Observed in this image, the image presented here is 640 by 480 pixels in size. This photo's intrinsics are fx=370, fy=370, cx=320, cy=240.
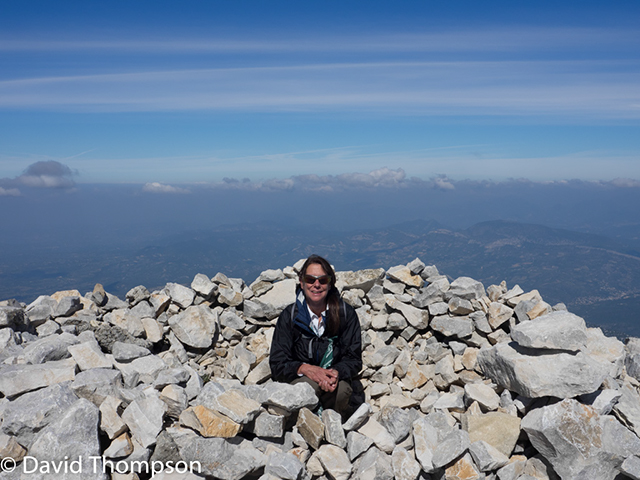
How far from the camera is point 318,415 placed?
6258 mm

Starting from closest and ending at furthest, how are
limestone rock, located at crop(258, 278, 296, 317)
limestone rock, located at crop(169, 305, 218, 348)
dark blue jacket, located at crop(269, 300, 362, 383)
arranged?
1. dark blue jacket, located at crop(269, 300, 362, 383)
2. limestone rock, located at crop(169, 305, 218, 348)
3. limestone rock, located at crop(258, 278, 296, 317)

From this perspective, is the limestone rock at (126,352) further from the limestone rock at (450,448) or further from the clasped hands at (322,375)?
the limestone rock at (450,448)

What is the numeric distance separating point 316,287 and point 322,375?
1433 millimetres

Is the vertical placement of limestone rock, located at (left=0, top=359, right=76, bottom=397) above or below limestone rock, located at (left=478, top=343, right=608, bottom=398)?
below

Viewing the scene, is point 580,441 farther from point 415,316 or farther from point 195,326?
point 195,326

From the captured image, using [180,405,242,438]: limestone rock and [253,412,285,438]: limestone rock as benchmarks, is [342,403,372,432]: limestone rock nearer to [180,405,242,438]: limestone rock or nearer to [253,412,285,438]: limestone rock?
[253,412,285,438]: limestone rock

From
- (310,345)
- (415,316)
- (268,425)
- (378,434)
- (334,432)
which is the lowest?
(378,434)

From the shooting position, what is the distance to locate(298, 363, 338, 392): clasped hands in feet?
19.7

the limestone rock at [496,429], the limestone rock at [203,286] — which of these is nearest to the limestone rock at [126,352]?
the limestone rock at [203,286]

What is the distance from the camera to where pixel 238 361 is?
8281mm

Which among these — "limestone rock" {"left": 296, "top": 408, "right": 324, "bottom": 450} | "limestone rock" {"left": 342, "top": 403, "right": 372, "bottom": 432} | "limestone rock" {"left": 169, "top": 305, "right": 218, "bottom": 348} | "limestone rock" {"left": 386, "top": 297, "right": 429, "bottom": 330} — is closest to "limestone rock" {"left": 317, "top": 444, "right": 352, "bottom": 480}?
"limestone rock" {"left": 296, "top": 408, "right": 324, "bottom": 450}

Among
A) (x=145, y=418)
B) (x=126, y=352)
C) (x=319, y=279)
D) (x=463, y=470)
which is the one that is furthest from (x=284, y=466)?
(x=126, y=352)

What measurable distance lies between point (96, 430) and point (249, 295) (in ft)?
18.4

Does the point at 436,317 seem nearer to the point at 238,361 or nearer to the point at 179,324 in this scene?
the point at 238,361
